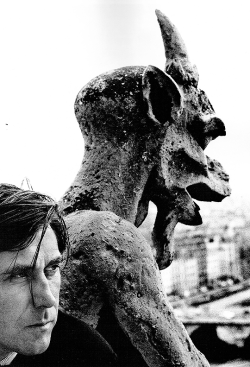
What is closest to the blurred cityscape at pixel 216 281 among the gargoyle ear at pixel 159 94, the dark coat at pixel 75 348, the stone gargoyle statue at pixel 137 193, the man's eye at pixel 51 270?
the stone gargoyle statue at pixel 137 193

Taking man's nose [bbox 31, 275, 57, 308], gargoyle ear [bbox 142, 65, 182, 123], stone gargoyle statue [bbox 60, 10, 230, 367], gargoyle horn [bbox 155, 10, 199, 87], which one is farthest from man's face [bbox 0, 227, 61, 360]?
gargoyle horn [bbox 155, 10, 199, 87]

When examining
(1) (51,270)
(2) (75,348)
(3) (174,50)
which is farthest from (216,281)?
(1) (51,270)

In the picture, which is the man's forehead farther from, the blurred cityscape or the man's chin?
the blurred cityscape

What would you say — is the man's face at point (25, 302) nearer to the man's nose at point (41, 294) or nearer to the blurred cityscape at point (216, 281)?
Result: the man's nose at point (41, 294)

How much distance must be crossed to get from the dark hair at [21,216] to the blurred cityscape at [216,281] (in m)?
3.90

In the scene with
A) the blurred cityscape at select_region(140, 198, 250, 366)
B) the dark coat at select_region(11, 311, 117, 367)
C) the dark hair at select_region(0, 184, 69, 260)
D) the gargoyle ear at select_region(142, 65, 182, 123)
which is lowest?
the blurred cityscape at select_region(140, 198, 250, 366)

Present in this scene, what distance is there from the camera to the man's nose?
1.01 metres

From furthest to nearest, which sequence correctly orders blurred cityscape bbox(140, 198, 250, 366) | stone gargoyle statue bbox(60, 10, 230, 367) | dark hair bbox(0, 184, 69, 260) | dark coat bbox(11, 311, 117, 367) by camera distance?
blurred cityscape bbox(140, 198, 250, 366) < stone gargoyle statue bbox(60, 10, 230, 367) < dark coat bbox(11, 311, 117, 367) < dark hair bbox(0, 184, 69, 260)

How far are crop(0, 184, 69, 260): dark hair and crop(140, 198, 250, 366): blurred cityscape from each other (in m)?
3.90

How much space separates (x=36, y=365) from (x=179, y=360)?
0.54m

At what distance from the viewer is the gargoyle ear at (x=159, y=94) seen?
166 centimetres

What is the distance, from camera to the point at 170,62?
5.90 ft

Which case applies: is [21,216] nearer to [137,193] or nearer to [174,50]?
[137,193]

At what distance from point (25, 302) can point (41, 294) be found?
1.1 inches
